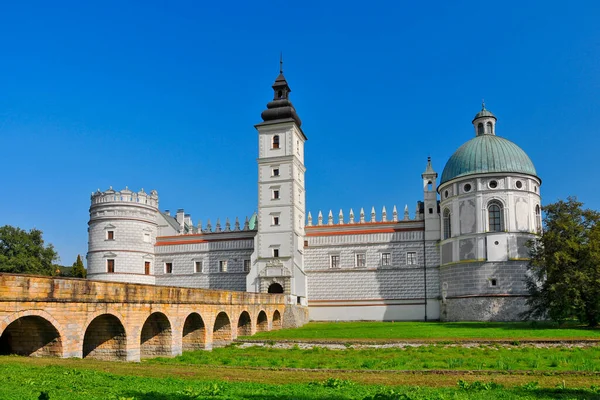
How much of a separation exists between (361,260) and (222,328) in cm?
2062

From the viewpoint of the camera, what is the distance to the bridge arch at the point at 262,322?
131ft

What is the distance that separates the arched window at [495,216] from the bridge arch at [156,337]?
2851 cm

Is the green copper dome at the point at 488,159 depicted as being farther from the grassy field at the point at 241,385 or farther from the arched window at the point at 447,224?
the grassy field at the point at 241,385

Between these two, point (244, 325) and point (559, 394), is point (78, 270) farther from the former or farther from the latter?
point (559, 394)

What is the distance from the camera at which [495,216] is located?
1789 inches

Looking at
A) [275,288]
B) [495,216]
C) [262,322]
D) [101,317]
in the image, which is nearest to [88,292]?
[101,317]

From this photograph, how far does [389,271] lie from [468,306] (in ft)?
25.6

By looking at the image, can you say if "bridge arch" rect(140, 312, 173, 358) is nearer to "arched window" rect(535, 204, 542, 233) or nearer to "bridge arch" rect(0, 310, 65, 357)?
"bridge arch" rect(0, 310, 65, 357)

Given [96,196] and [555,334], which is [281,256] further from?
[555,334]

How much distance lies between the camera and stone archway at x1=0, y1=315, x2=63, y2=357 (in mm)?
18375

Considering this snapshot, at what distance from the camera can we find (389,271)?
165ft

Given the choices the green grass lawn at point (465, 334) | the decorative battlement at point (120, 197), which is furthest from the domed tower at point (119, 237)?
Result: the green grass lawn at point (465, 334)

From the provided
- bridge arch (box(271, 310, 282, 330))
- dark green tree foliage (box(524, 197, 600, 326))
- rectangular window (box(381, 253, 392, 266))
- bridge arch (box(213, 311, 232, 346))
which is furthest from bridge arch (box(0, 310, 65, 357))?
rectangular window (box(381, 253, 392, 266))

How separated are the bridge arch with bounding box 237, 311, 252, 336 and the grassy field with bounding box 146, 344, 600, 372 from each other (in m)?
6.64
